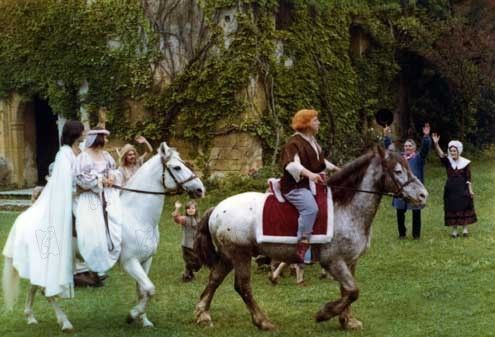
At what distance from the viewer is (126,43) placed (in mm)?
20000

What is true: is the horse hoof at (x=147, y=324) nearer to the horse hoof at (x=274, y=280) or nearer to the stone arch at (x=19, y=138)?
the horse hoof at (x=274, y=280)

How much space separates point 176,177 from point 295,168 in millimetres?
1363

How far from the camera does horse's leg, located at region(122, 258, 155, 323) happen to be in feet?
26.0

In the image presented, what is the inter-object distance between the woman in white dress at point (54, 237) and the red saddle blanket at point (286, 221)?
202 cm

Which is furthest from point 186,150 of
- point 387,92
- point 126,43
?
point 387,92

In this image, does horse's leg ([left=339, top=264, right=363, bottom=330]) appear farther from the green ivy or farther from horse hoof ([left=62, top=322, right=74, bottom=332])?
the green ivy

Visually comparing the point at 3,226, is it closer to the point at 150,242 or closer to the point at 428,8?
the point at 150,242

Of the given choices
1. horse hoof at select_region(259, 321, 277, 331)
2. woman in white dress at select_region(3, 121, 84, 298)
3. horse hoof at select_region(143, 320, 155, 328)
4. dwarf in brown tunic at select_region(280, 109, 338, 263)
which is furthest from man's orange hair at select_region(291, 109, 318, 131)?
horse hoof at select_region(143, 320, 155, 328)

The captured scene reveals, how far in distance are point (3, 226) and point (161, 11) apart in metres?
6.84

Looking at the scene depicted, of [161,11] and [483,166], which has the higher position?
[161,11]

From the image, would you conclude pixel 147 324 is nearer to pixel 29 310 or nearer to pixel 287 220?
pixel 29 310

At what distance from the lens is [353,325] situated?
26.3 ft

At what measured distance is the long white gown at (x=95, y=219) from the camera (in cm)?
796

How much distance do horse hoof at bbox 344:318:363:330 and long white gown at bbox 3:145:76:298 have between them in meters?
2.90
